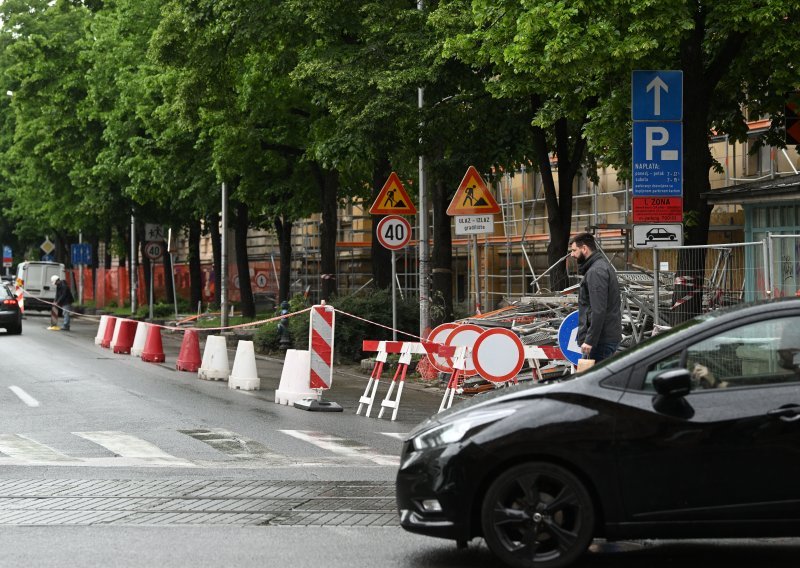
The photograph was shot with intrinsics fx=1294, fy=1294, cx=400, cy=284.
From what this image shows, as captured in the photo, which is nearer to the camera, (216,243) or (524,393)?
(524,393)

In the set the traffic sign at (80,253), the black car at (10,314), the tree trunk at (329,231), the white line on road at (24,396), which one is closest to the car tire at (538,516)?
the white line on road at (24,396)

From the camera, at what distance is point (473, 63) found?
62.4 ft

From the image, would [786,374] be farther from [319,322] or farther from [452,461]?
[319,322]

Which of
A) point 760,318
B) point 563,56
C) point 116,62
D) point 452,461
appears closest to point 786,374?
point 760,318

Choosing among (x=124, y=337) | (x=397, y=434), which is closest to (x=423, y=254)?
(x=124, y=337)

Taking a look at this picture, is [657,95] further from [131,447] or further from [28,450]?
[28,450]

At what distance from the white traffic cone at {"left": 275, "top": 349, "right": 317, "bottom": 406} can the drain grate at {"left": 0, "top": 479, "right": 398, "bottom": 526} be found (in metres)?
6.40

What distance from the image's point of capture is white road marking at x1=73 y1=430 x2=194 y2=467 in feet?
39.1

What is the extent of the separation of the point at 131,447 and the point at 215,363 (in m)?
8.60

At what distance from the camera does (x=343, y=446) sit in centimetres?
1291

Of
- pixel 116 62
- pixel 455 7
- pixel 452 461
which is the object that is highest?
pixel 116 62

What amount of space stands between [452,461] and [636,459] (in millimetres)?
984

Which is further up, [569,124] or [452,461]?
[569,124]

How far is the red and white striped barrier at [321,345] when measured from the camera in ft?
54.4
